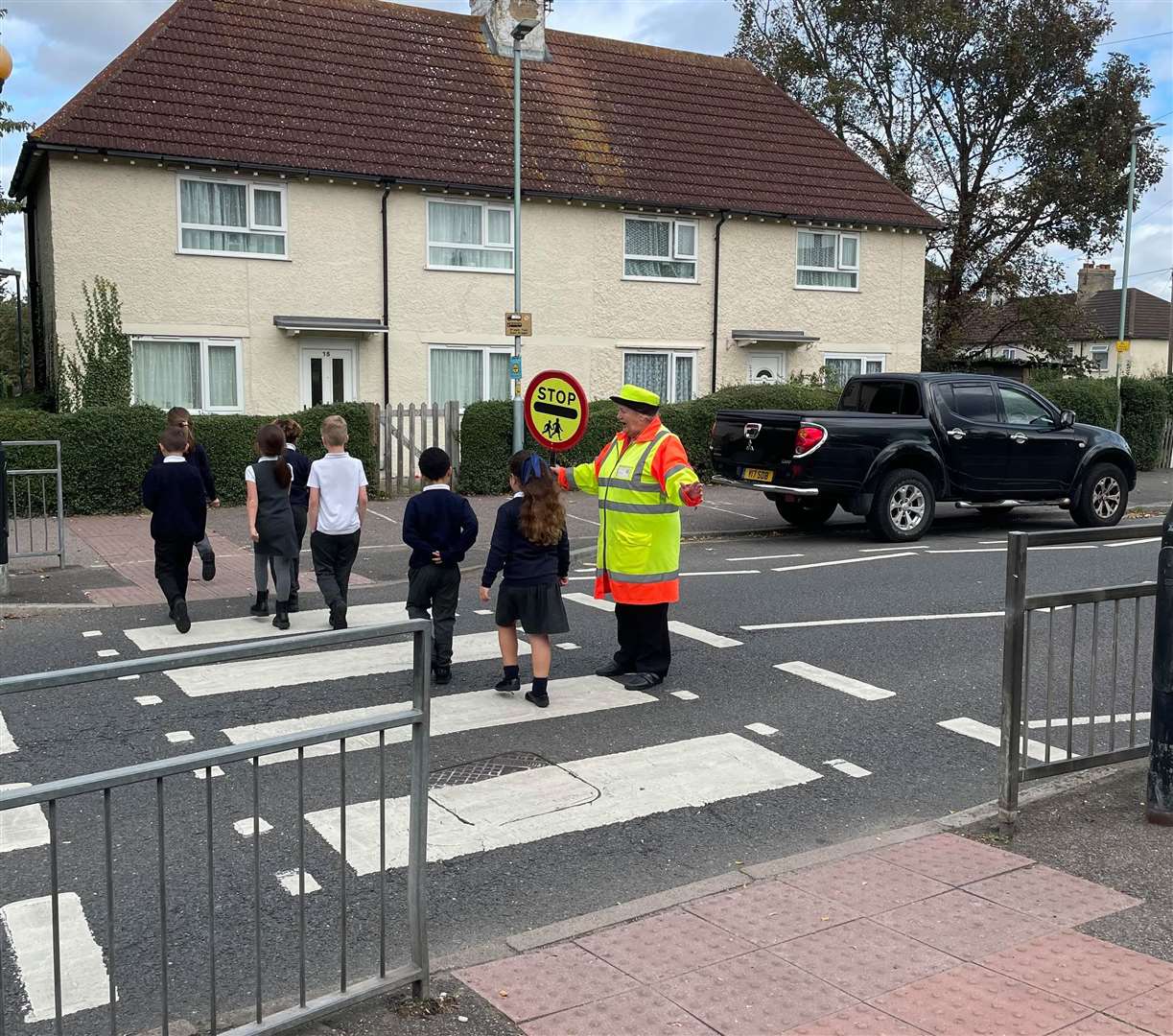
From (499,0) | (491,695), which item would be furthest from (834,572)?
(499,0)

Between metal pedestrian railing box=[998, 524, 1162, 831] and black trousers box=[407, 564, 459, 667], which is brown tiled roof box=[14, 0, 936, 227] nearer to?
Result: black trousers box=[407, 564, 459, 667]

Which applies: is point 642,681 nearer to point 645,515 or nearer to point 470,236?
point 645,515

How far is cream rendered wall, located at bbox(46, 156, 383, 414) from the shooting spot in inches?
755

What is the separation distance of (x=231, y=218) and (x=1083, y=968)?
19518 millimetres

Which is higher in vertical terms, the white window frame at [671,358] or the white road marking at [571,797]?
the white window frame at [671,358]

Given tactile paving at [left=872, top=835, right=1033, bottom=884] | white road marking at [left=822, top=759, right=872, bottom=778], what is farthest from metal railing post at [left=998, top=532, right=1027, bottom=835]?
white road marking at [left=822, top=759, right=872, bottom=778]

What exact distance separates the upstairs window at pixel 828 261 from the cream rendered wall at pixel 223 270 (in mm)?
9974

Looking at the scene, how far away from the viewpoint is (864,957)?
3980mm

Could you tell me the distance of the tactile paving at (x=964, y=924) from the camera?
4.07 m

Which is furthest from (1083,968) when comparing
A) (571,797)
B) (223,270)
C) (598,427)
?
(223,270)

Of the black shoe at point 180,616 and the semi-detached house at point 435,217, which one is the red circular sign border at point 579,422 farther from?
the semi-detached house at point 435,217

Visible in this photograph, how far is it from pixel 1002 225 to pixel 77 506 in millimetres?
29340

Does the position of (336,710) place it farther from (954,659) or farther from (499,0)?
(499,0)

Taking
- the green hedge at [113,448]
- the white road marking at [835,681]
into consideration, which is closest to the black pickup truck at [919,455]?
the white road marking at [835,681]
